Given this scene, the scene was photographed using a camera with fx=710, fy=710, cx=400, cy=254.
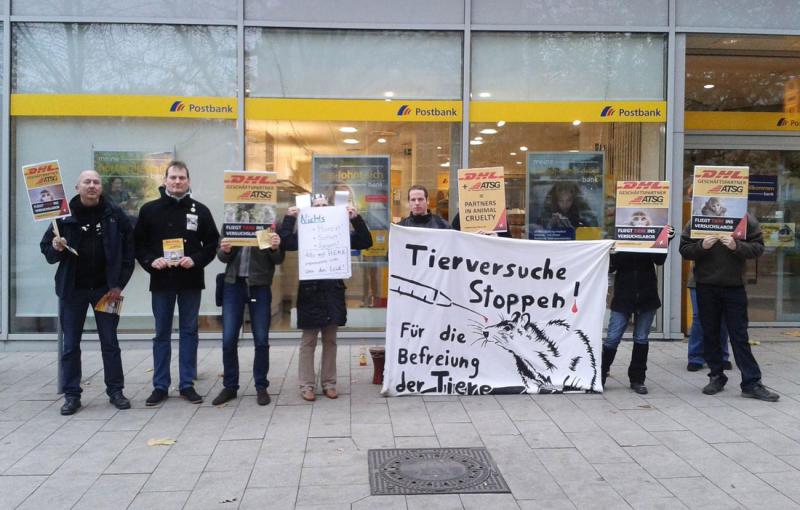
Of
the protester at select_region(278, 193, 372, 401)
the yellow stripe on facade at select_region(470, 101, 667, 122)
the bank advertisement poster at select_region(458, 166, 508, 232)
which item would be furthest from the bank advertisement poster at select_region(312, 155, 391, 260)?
the protester at select_region(278, 193, 372, 401)

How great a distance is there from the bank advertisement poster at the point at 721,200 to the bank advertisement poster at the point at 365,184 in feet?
13.3

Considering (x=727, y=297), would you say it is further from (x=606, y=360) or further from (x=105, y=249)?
(x=105, y=249)

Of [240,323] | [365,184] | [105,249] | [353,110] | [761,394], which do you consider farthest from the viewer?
[365,184]

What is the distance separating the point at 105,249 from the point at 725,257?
5.65m

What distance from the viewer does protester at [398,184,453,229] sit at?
22.4 ft

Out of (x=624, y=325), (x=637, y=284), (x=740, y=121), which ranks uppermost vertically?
(x=740, y=121)

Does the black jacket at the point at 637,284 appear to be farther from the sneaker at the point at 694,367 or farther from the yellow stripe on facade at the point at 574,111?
the yellow stripe on facade at the point at 574,111

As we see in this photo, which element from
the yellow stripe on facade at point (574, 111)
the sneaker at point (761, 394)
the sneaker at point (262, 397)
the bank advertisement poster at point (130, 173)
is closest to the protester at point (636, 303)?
the sneaker at point (761, 394)

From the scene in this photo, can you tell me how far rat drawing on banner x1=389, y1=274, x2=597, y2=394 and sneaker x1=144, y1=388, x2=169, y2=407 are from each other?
7.56ft

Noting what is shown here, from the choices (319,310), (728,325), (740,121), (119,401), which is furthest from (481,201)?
(740,121)

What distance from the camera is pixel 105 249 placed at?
245 inches

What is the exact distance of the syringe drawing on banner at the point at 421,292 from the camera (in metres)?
6.62

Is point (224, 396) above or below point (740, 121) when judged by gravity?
below

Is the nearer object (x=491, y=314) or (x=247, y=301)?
(x=247, y=301)
